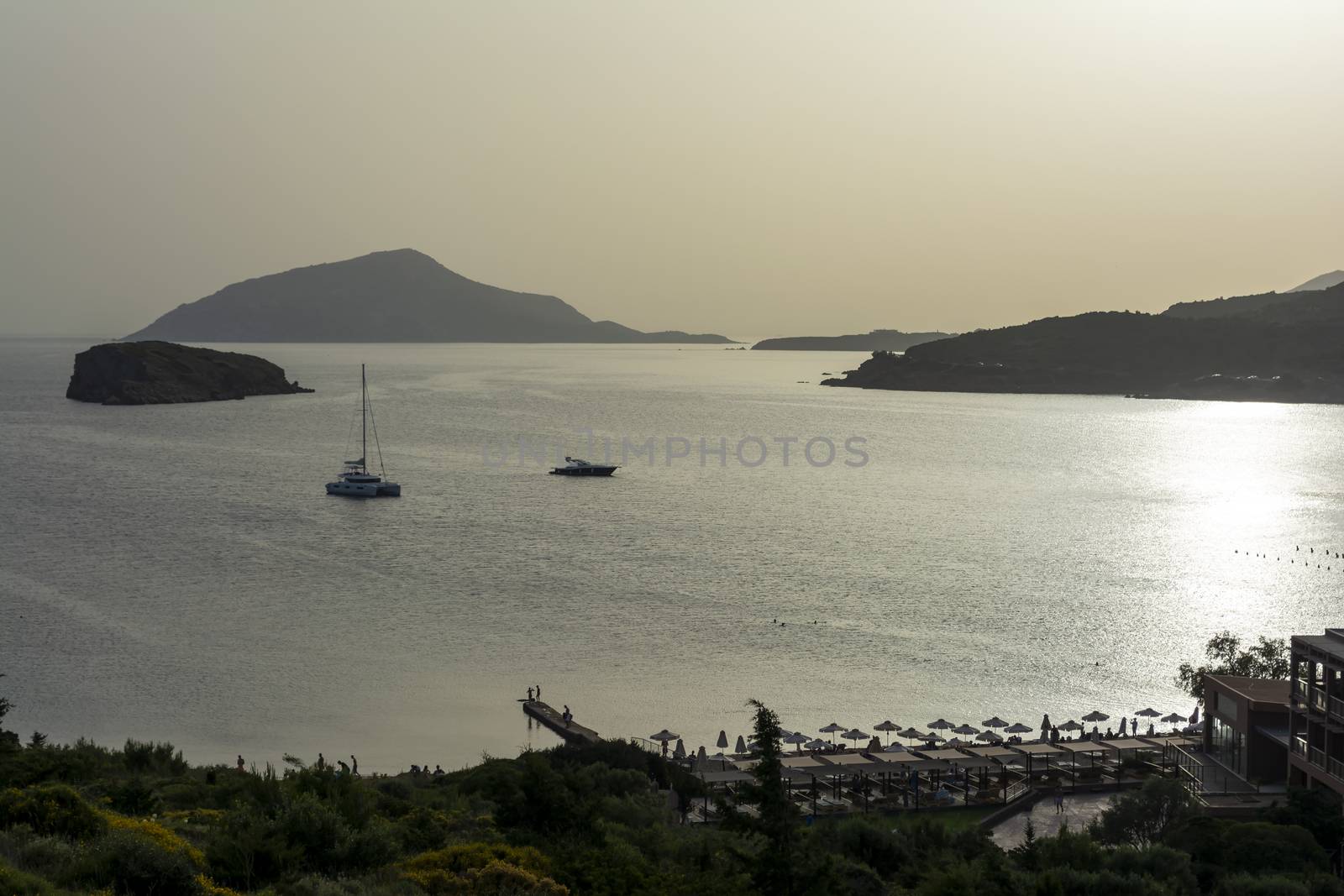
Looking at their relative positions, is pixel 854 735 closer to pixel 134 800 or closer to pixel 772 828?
pixel 134 800

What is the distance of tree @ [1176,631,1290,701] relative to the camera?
2945cm

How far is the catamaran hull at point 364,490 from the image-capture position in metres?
68.9

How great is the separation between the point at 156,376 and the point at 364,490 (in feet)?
287

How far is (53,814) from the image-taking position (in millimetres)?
10352

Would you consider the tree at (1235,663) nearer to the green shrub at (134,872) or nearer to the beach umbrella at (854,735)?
the beach umbrella at (854,735)

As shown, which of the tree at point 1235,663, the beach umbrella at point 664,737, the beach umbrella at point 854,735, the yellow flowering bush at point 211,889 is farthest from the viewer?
the tree at point 1235,663

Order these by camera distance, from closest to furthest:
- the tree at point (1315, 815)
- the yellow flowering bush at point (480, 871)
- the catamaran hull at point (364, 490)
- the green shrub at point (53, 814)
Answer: the yellow flowering bush at point (480, 871) → the green shrub at point (53, 814) → the tree at point (1315, 815) → the catamaran hull at point (364, 490)

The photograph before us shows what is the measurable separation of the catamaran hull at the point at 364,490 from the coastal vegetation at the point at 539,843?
50911 millimetres

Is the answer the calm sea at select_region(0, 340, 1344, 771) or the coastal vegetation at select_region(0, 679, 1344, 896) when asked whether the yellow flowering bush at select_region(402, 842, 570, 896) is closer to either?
the coastal vegetation at select_region(0, 679, 1344, 896)

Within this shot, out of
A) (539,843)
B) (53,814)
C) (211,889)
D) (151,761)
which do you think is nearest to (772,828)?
(539,843)

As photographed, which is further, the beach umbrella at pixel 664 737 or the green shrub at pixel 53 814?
the beach umbrella at pixel 664 737

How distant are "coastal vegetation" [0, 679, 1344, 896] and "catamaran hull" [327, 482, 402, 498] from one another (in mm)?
50911

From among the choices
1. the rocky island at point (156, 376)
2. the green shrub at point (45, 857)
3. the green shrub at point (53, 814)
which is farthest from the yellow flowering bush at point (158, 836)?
the rocky island at point (156, 376)

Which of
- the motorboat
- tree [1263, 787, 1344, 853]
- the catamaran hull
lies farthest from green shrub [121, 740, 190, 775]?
the motorboat
